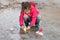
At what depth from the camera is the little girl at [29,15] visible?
4.25 meters

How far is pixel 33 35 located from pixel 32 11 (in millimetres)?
460

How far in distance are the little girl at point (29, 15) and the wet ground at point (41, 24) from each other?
0.21m

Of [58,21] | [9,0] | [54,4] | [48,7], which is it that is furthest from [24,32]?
[9,0]

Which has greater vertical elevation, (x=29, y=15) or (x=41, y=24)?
(x=29, y=15)

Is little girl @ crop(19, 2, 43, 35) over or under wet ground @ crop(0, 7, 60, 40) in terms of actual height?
over

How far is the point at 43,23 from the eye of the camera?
500 centimetres

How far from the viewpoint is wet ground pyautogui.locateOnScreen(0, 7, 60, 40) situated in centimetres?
426

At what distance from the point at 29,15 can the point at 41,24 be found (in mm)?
613

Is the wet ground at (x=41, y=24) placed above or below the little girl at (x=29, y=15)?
below

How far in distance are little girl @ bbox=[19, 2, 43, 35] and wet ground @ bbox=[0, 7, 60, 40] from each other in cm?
21

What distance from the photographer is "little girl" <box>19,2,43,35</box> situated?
4.25 metres

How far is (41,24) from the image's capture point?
4.95 metres

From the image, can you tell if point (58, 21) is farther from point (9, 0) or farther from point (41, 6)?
point (9, 0)

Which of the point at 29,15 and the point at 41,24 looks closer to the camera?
the point at 29,15
